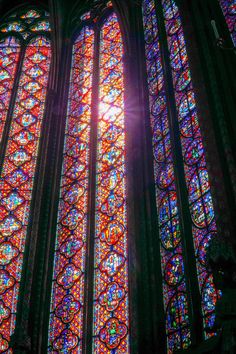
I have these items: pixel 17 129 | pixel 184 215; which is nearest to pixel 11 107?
pixel 17 129

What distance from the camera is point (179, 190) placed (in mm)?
8875

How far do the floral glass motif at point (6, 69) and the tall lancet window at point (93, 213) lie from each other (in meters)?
1.47

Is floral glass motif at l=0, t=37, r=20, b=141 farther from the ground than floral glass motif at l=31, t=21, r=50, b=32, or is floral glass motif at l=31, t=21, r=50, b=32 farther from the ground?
floral glass motif at l=31, t=21, r=50, b=32

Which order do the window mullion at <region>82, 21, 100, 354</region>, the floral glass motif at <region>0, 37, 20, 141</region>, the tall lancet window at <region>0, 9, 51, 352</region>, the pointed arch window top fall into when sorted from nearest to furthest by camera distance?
1. the window mullion at <region>82, 21, 100, 354</region>
2. the tall lancet window at <region>0, 9, 51, 352</region>
3. the floral glass motif at <region>0, 37, 20, 141</region>
4. the pointed arch window top

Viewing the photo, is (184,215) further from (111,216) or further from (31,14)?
(31,14)

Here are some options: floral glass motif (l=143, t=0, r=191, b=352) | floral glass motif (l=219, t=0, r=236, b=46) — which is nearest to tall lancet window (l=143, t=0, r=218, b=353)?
floral glass motif (l=143, t=0, r=191, b=352)

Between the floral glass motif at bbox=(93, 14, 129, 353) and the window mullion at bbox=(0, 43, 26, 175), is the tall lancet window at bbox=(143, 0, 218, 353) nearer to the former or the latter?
the floral glass motif at bbox=(93, 14, 129, 353)

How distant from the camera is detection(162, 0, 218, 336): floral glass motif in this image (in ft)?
25.2

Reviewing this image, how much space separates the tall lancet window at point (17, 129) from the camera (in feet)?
33.7

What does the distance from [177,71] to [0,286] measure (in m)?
4.81

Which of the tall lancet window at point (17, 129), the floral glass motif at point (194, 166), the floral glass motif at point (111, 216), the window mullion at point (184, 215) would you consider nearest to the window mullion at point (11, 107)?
the tall lancet window at point (17, 129)

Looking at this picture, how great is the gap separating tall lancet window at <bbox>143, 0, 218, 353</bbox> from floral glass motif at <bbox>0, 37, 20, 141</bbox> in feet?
11.5

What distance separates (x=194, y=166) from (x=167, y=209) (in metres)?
0.82

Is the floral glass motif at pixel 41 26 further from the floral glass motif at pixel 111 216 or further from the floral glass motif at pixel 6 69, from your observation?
the floral glass motif at pixel 111 216
